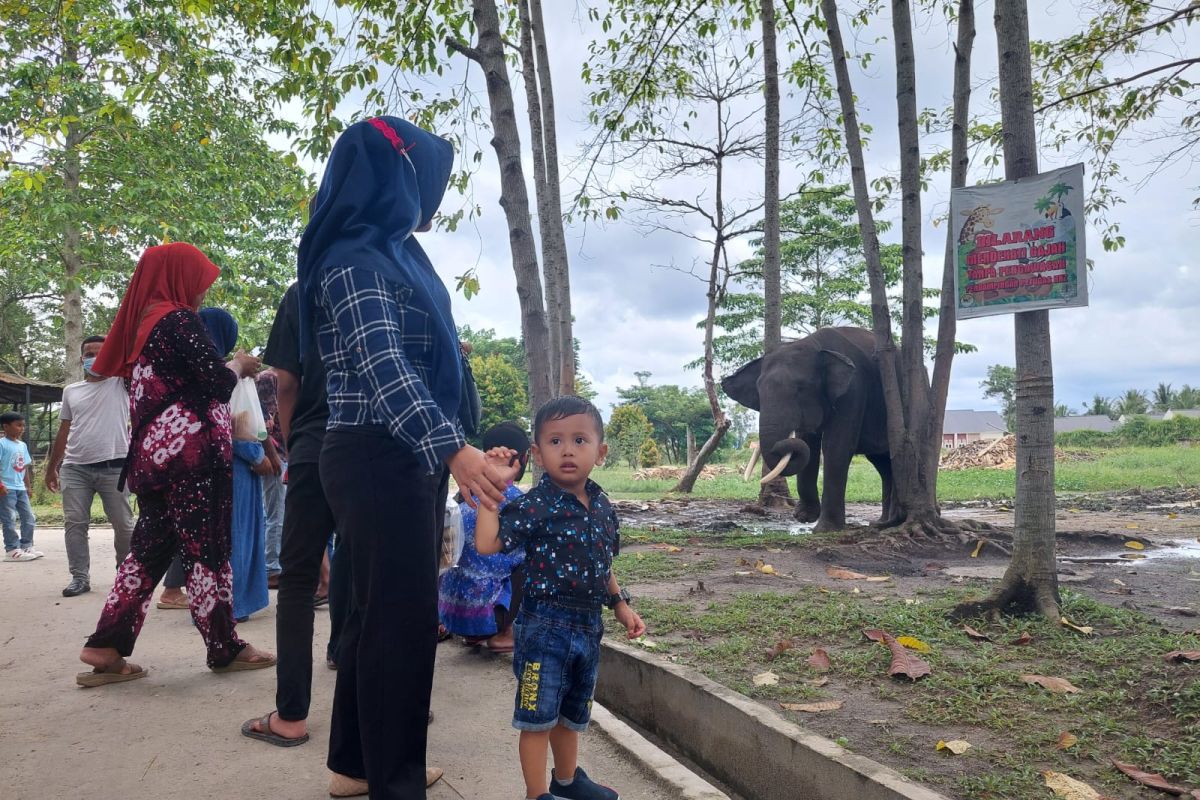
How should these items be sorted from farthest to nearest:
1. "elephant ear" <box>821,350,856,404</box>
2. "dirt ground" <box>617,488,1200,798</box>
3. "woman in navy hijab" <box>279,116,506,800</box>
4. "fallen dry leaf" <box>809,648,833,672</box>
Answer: "elephant ear" <box>821,350,856,404</box> → "fallen dry leaf" <box>809,648,833,672</box> → "dirt ground" <box>617,488,1200,798</box> → "woman in navy hijab" <box>279,116,506,800</box>

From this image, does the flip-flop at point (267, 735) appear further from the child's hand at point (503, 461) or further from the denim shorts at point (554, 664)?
the child's hand at point (503, 461)

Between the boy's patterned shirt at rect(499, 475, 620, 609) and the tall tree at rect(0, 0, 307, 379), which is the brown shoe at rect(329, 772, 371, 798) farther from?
the tall tree at rect(0, 0, 307, 379)

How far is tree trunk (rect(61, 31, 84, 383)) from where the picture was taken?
16.5 metres

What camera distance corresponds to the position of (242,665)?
4.36 metres

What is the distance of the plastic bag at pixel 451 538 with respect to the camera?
4340 millimetres

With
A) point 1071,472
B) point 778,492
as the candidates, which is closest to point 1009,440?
point 1071,472

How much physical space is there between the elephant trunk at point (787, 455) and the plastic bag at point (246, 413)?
5.49 metres

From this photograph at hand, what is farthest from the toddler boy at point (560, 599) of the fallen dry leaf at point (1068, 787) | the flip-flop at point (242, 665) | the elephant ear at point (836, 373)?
the elephant ear at point (836, 373)

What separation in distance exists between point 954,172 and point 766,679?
550 cm

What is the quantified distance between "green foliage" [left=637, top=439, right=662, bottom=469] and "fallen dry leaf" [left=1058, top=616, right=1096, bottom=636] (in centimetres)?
3601

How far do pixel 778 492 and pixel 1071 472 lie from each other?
12600mm

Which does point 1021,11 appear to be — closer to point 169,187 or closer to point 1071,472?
point 169,187

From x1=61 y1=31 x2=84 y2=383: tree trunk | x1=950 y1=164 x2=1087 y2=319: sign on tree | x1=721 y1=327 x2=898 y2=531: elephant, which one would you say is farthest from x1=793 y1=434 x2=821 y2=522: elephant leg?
x1=61 y1=31 x2=84 y2=383: tree trunk

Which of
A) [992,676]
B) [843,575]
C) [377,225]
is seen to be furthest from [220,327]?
[843,575]
